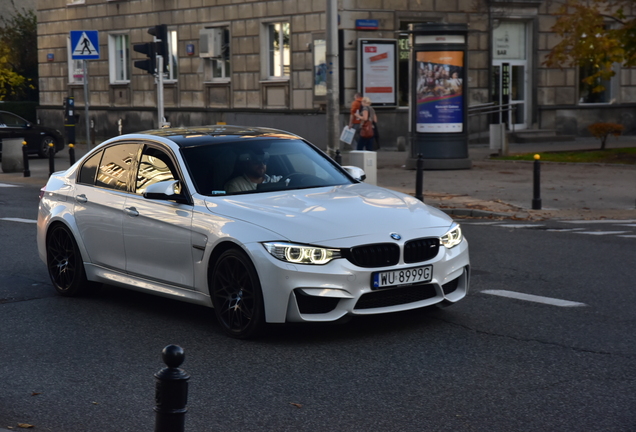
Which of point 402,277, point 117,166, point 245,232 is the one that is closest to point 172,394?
point 245,232

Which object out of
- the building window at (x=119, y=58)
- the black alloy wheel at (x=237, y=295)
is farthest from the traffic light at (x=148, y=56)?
the building window at (x=119, y=58)

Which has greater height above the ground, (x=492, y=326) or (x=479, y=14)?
(x=479, y=14)

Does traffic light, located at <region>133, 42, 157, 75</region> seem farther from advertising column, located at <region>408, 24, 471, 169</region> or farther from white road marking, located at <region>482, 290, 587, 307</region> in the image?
white road marking, located at <region>482, 290, 587, 307</region>

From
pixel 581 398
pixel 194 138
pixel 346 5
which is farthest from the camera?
pixel 346 5

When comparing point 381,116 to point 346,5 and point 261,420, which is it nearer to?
point 346,5

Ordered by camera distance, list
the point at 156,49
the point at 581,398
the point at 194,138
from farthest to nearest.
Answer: the point at 156,49 → the point at 194,138 → the point at 581,398

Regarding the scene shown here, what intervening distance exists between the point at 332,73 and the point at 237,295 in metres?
13.0

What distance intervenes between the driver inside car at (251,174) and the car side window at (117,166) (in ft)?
3.40

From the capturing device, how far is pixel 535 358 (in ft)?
20.6

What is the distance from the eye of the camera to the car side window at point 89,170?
28.5ft

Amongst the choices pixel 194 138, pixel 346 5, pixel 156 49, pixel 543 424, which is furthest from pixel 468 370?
pixel 346 5

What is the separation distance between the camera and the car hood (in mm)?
6625

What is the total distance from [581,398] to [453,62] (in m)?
17.5

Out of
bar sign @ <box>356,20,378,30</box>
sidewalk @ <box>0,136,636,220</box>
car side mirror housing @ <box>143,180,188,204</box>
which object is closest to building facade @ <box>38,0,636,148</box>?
bar sign @ <box>356,20,378,30</box>
